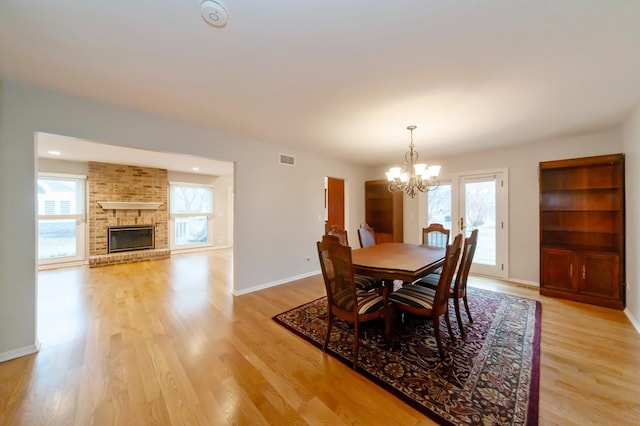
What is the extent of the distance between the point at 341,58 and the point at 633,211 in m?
3.75

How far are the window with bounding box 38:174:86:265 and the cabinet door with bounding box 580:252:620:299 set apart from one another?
9423mm

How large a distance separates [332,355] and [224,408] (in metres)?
0.93

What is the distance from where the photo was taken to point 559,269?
11.3 feet

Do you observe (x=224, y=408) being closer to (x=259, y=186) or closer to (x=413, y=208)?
(x=259, y=186)

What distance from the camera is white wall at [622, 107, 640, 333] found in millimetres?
2582

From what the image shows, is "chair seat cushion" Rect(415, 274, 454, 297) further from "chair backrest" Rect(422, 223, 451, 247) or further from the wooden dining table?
"chair backrest" Rect(422, 223, 451, 247)

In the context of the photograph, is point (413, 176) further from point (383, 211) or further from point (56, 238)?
point (56, 238)

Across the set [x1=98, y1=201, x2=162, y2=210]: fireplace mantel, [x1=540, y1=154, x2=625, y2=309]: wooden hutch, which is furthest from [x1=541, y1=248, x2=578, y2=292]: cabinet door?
[x1=98, y1=201, x2=162, y2=210]: fireplace mantel

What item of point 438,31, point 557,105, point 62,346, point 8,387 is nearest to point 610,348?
point 557,105

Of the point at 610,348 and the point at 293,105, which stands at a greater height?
the point at 293,105

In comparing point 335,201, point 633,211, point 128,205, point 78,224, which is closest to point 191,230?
point 128,205

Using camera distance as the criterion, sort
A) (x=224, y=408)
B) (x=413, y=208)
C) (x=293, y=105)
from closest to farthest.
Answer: (x=224, y=408) → (x=293, y=105) → (x=413, y=208)

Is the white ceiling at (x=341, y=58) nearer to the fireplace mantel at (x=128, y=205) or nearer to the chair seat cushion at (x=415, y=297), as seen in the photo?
the chair seat cushion at (x=415, y=297)

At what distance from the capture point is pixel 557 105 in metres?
2.52
